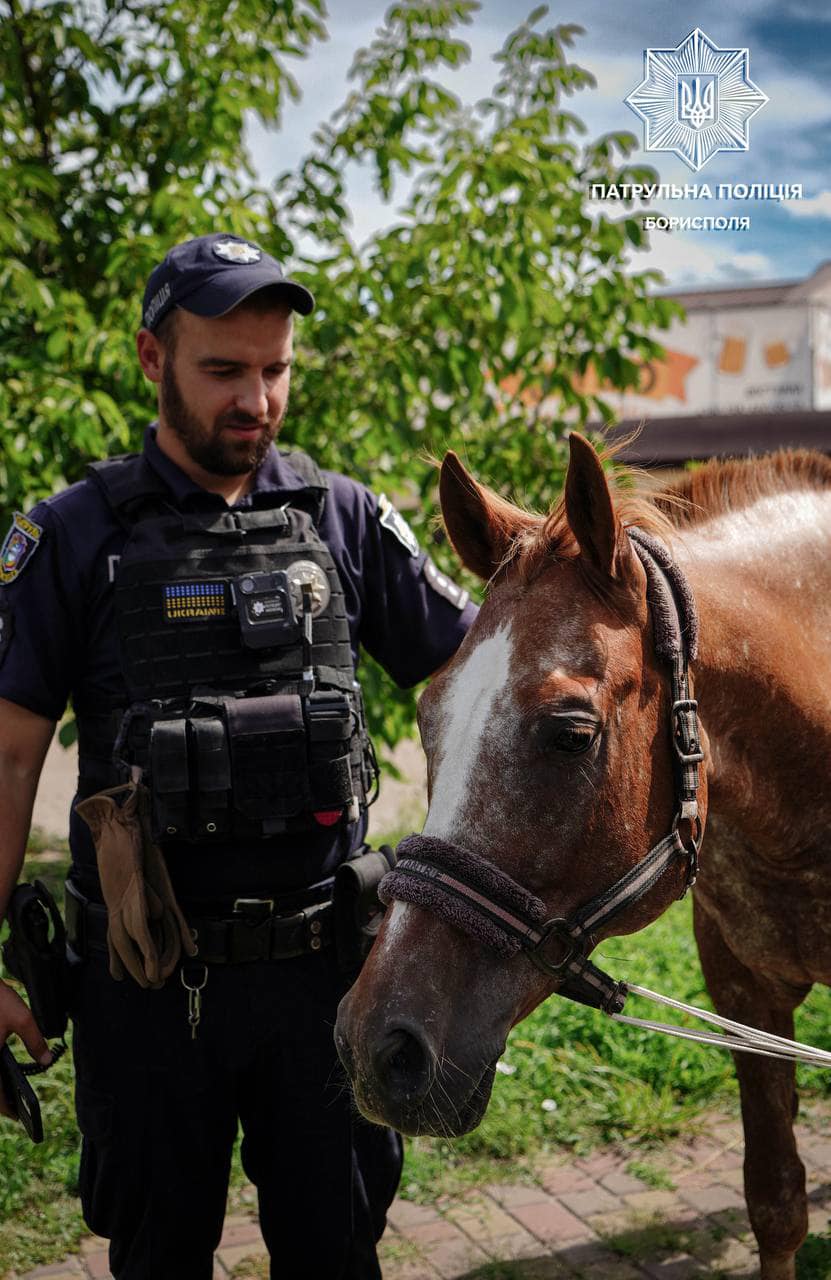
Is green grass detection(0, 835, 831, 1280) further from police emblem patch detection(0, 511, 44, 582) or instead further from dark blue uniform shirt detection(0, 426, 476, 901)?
police emblem patch detection(0, 511, 44, 582)

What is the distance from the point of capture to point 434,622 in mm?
2711

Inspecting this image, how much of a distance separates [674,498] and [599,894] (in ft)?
2.93

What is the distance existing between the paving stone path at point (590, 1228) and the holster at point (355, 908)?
1.41 metres

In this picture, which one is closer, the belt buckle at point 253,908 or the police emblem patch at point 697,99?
the belt buckle at point 253,908

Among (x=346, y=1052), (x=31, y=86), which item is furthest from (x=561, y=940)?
(x=31, y=86)

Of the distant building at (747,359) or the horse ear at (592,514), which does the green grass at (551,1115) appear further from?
the distant building at (747,359)

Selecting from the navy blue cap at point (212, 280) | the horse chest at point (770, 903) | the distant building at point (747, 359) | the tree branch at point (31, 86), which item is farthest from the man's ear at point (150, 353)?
the distant building at point (747, 359)

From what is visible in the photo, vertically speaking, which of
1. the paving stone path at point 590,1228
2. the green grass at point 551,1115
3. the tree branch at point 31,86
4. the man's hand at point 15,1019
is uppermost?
the tree branch at point 31,86

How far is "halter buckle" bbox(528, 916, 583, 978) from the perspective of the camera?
1840 millimetres

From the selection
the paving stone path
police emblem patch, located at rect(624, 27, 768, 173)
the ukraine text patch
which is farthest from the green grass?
police emblem patch, located at rect(624, 27, 768, 173)

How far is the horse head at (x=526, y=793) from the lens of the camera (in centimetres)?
177

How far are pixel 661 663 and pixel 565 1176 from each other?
2.46m

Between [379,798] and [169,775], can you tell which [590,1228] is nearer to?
[169,775]

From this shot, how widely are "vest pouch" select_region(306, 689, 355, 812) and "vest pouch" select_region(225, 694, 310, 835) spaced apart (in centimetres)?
2
